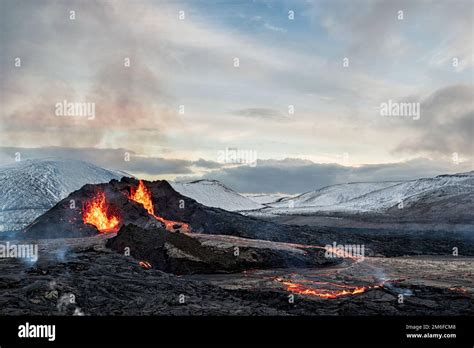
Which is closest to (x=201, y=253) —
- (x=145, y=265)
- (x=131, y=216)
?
(x=145, y=265)

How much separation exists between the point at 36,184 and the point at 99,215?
89.4 m

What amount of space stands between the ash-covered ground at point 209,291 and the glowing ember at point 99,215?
19.0m

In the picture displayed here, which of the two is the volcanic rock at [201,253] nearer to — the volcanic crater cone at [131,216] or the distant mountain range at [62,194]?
the volcanic crater cone at [131,216]

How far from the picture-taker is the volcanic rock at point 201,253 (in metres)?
33.0

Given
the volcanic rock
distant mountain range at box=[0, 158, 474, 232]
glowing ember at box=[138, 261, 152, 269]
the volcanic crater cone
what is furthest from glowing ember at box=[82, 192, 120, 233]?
distant mountain range at box=[0, 158, 474, 232]

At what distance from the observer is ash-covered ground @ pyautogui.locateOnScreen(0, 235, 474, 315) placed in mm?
18516

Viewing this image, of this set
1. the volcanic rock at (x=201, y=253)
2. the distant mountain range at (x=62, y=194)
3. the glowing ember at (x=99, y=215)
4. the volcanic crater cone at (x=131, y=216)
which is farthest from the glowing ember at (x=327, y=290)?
the distant mountain range at (x=62, y=194)

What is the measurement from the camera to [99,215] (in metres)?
51.4

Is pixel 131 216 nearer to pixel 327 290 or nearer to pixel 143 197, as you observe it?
pixel 143 197

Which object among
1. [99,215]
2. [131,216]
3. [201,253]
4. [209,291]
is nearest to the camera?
[209,291]

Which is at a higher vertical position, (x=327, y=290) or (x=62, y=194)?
(x=62, y=194)

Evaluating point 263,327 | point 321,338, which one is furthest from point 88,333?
point 321,338

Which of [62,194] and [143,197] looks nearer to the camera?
[143,197]

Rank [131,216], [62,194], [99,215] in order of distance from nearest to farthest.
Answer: [131,216]
[99,215]
[62,194]
